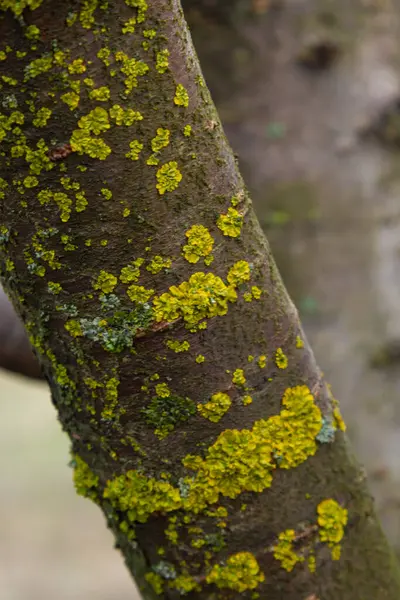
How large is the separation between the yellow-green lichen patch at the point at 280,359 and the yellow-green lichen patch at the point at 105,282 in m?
0.12

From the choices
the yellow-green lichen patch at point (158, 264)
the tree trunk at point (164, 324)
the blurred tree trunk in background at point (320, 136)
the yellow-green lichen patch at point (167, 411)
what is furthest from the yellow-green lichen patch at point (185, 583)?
the blurred tree trunk in background at point (320, 136)

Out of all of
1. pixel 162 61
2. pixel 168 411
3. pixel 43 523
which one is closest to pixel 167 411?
pixel 168 411

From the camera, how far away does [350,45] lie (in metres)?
1.00

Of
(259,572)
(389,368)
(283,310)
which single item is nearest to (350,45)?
(389,368)

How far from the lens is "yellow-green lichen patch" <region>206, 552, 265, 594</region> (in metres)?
0.45

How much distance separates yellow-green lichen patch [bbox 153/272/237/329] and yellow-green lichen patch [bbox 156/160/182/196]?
54mm

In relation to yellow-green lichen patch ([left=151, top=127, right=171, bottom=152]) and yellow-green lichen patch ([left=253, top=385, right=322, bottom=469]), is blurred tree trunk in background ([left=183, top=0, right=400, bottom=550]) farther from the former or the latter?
yellow-green lichen patch ([left=151, top=127, right=171, bottom=152])

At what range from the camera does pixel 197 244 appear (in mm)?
406

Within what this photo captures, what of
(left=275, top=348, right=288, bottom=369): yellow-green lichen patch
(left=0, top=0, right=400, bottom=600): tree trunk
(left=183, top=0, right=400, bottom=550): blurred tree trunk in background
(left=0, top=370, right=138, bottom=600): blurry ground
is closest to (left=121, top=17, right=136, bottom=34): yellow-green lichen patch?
(left=0, top=0, right=400, bottom=600): tree trunk

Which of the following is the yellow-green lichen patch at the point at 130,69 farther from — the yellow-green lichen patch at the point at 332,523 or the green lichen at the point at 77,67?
the yellow-green lichen patch at the point at 332,523

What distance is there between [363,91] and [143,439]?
0.74 m

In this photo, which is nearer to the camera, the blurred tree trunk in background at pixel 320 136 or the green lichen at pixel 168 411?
the green lichen at pixel 168 411

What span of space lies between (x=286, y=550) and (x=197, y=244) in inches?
8.4

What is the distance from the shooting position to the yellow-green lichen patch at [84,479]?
475mm
